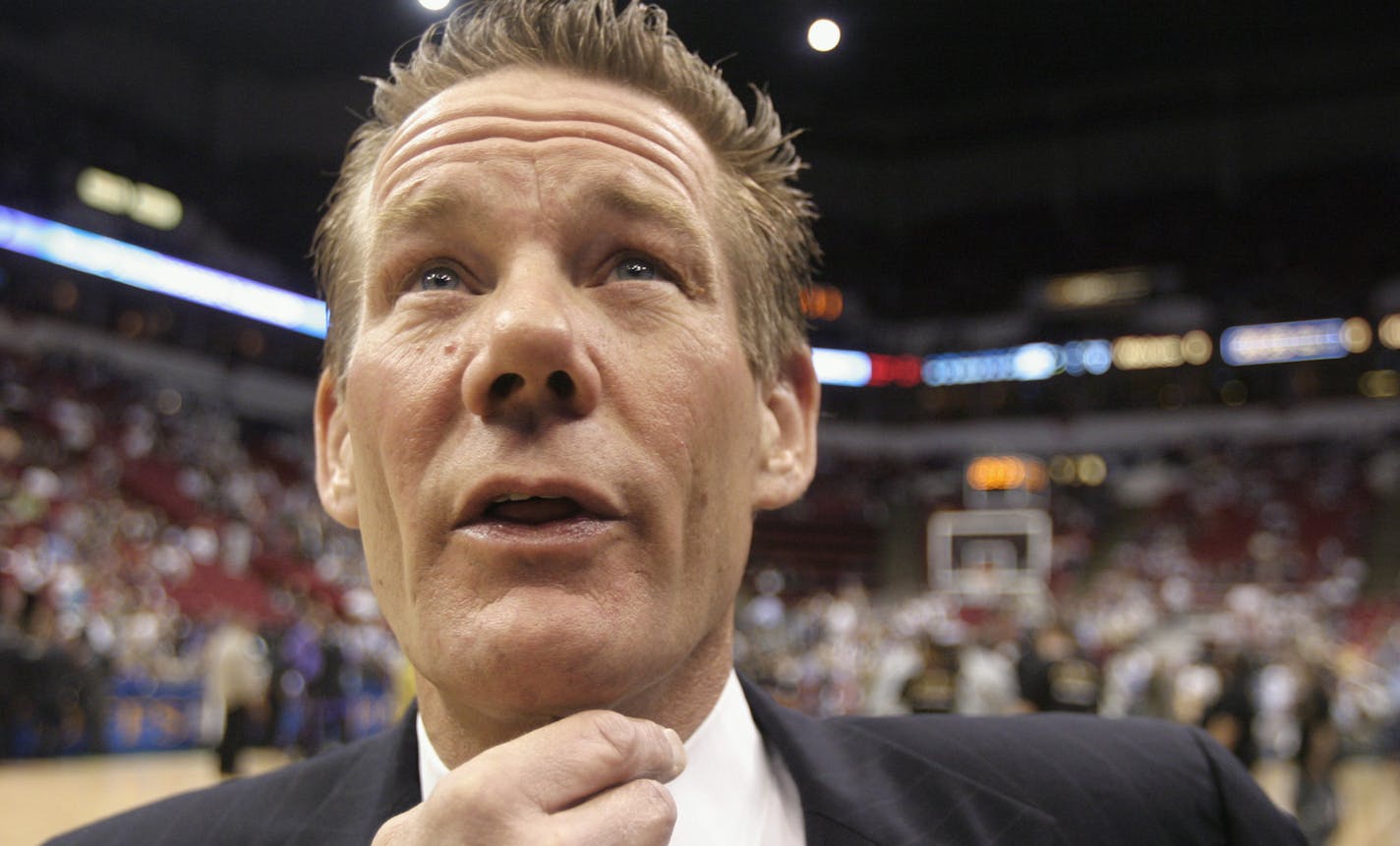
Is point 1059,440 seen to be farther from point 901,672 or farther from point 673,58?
point 673,58

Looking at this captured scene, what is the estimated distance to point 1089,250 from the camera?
894 inches

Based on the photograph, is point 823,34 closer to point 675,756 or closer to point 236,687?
point 675,756

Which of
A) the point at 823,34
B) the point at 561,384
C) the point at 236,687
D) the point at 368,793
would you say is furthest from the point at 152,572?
the point at 561,384

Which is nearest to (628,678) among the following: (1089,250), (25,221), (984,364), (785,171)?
(785,171)

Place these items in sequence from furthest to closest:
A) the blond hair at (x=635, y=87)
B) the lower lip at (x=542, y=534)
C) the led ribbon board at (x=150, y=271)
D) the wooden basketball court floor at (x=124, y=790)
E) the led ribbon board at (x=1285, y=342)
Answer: the led ribbon board at (x=1285, y=342)
the led ribbon board at (x=150, y=271)
the wooden basketball court floor at (x=124, y=790)
the blond hair at (x=635, y=87)
the lower lip at (x=542, y=534)

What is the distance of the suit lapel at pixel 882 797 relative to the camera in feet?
3.83

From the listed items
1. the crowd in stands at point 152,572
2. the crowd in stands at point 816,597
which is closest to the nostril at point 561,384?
the crowd in stands at point 816,597

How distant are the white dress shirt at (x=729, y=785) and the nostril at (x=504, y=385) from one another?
426 mm

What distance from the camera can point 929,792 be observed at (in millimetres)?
1252

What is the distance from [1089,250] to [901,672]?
1793 cm

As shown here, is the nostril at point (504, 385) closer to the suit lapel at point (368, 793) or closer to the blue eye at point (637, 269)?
the blue eye at point (637, 269)

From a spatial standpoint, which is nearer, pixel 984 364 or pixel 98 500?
pixel 98 500

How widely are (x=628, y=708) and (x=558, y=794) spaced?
0.70 ft

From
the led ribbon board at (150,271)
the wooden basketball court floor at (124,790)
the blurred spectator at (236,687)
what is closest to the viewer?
the wooden basketball court floor at (124,790)
